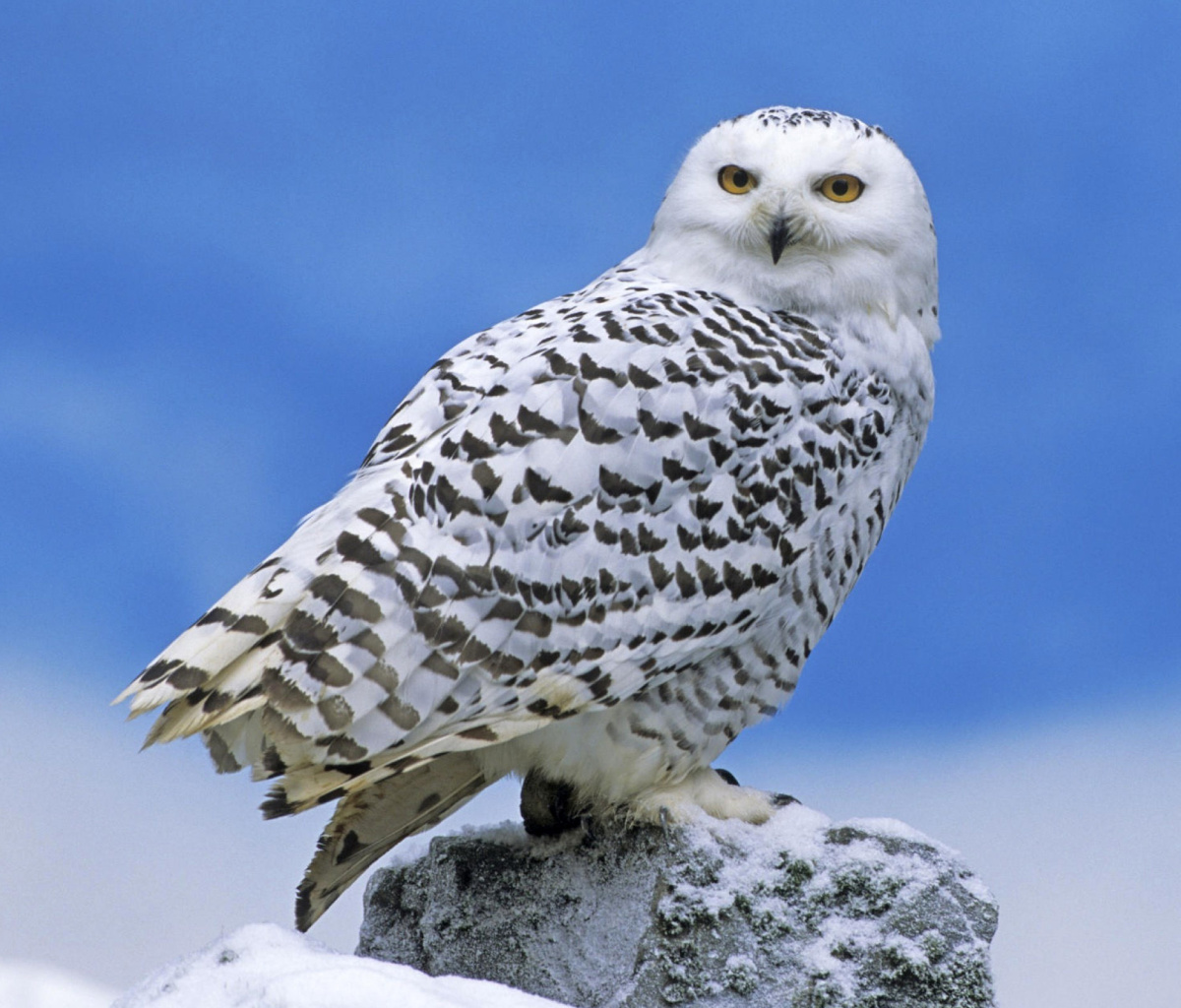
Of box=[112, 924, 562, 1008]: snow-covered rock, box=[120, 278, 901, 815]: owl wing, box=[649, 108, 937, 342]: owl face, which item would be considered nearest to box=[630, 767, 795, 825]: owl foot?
box=[120, 278, 901, 815]: owl wing

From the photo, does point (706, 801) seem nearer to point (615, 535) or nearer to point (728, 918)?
point (728, 918)

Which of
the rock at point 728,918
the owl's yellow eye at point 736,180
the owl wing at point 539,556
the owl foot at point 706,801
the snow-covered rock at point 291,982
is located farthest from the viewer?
the owl's yellow eye at point 736,180

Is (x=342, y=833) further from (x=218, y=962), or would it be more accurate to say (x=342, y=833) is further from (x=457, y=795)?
(x=218, y=962)

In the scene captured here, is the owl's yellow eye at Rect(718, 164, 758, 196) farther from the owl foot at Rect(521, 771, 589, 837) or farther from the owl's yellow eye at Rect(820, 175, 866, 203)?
the owl foot at Rect(521, 771, 589, 837)

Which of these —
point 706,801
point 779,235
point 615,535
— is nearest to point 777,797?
point 706,801

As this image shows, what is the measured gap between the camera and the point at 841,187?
3836 millimetres

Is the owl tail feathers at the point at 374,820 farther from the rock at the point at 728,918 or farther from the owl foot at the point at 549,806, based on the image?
the rock at the point at 728,918

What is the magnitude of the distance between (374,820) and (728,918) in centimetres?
89

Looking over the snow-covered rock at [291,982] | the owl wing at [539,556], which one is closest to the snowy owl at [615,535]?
the owl wing at [539,556]

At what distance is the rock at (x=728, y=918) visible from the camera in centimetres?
359

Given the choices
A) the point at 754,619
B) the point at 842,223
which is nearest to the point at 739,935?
the point at 754,619

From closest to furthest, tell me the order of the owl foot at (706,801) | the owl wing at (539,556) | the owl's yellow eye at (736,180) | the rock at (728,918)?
the owl wing at (539,556) < the rock at (728,918) < the owl foot at (706,801) < the owl's yellow eye at (736,180)

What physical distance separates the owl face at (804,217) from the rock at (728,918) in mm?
1327

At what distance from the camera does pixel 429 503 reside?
3.46 metres
